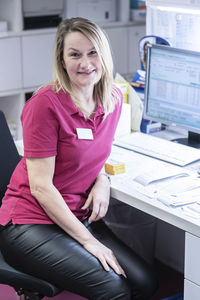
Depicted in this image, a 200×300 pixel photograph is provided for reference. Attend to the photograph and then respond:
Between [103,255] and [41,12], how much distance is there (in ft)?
7.24

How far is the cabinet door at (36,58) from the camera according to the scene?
11.6 ft

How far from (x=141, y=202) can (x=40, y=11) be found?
2125 millimetres

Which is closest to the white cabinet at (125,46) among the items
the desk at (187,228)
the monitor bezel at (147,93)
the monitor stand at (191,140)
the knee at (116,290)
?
the monitor bezel at (147,93)

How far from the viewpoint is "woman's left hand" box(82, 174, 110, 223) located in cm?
192

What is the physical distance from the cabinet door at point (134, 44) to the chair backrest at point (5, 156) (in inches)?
84.5

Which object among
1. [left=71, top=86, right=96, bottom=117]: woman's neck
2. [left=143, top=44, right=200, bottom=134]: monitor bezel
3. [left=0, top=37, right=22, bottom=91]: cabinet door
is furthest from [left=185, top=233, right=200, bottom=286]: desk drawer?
[left=0, top=37, right=22, bottom=91]: cabinet door

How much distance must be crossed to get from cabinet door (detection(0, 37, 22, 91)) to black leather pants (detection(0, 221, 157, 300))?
1.78 metres

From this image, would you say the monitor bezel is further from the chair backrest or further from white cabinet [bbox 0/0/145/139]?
white cabinet [bbox 0/0/145/139]

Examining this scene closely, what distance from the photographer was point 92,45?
6.19 ft

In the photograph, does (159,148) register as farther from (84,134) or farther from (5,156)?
(5,156)

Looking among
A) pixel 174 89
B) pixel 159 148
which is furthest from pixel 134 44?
pixel 159 148

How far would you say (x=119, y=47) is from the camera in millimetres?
3963

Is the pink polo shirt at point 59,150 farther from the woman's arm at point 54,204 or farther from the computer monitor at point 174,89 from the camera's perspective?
the computer monitor at point 174,89

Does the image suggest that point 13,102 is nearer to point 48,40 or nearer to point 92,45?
point 48,40
